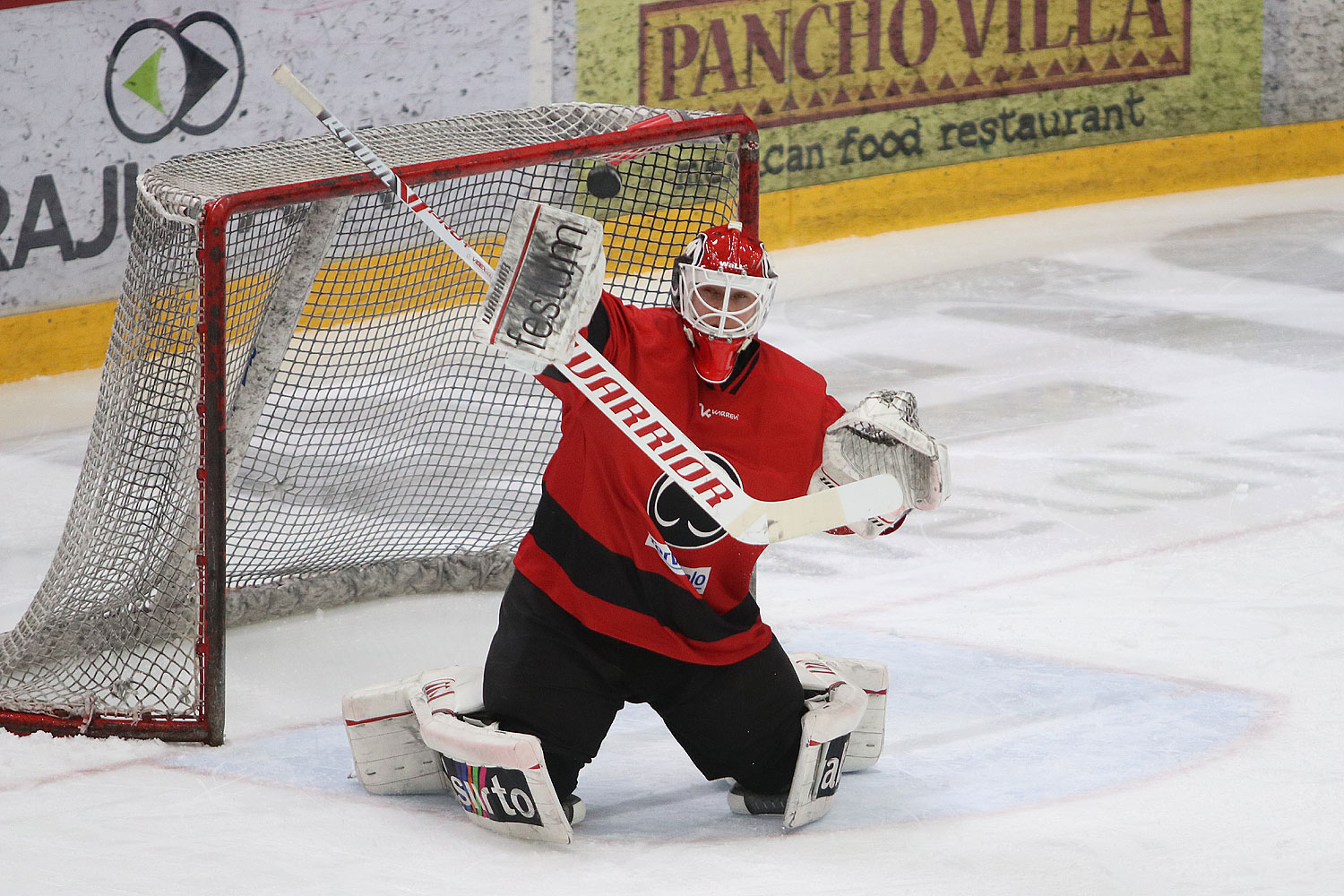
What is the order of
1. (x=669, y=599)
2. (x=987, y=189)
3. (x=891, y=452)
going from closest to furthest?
(x=891, y=452), (x=669, y=599), (x=987, y=189)

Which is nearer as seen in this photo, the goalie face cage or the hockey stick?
the hockey stick

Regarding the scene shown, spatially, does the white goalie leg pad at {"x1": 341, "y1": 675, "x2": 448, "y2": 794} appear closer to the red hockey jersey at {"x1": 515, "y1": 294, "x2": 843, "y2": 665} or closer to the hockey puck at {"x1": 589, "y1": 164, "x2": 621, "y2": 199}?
the red hockey jersey at {"x1": 515, "y1": 294, "x2": 843, "y2": 665}

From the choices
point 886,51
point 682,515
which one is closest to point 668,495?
point 682,515

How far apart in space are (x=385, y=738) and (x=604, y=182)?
1.13 m

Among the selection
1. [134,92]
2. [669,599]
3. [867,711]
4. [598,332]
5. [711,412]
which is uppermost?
[134,92]

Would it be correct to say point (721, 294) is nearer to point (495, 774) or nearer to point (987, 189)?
point (495, 774)

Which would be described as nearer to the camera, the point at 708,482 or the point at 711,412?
the point at 708,482

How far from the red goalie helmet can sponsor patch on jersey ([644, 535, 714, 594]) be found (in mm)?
250

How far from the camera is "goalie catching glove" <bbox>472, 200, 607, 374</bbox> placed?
2.34 metres

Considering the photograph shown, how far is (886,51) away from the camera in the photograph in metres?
7.12

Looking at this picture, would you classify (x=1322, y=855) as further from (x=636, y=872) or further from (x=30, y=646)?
(x=30, y=646)

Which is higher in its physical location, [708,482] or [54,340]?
[708,482]

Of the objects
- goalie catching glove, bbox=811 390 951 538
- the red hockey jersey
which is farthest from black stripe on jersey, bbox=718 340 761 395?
goalie catching glove, bbox=811 390 951 538

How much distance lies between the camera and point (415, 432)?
3.83 metres
